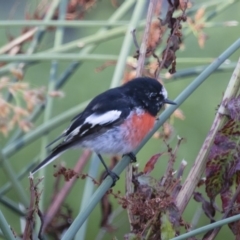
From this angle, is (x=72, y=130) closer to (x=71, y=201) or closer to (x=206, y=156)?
(x=206, y=156)

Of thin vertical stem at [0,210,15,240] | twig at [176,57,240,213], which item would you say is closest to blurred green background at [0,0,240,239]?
twig at [176,57,240,213]

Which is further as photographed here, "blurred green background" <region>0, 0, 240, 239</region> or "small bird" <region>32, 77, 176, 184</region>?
"blurred green background" <region>0, 0, 240, 239</region>

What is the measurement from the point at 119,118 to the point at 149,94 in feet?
0.40

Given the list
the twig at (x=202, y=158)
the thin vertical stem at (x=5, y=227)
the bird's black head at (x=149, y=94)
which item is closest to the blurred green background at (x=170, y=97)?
the bird's black head at (x=149, y=94)

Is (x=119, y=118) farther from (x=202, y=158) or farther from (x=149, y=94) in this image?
(x=202, y=158)

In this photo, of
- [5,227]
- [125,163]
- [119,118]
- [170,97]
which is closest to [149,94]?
[119,118]

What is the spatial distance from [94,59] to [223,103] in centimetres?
64

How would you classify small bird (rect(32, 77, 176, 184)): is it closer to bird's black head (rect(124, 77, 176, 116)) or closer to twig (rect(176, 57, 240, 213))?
bird's black head (rect(124, 77, 176, 116))

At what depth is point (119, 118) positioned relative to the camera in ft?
6.67

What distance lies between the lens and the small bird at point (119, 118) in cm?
195

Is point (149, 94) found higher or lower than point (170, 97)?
higher

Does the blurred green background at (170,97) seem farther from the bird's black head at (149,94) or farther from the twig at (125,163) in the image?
the twig at (125,163)

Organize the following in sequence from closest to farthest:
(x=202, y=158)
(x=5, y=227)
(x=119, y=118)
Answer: (x=5, y=227)
(x=202, y=158)
(x=119, y=118)

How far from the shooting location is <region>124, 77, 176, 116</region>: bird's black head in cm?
201
